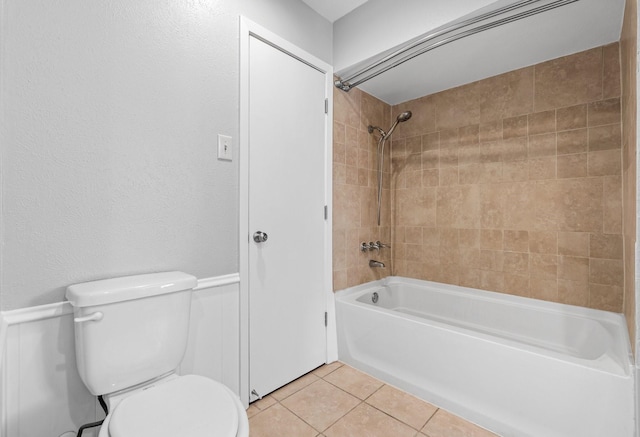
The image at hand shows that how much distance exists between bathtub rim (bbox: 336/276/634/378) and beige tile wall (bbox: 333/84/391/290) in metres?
0.09

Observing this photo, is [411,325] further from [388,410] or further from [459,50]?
[459,50]

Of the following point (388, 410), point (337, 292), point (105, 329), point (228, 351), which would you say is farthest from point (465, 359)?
point (105, 329)

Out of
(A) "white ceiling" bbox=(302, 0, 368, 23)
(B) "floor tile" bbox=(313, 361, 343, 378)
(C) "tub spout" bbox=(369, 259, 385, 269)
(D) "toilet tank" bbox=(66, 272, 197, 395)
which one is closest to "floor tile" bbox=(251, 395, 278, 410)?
(B) "floor tile" bbox=(313, 361, 343, 378)

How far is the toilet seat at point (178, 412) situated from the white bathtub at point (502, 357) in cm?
115

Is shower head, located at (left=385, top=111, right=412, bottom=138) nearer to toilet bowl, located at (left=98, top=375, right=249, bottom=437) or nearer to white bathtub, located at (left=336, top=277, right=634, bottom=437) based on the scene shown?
white bathtub, located at (left=336, top=277, right=634, bottom=437)

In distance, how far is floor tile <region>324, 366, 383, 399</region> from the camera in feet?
5.93

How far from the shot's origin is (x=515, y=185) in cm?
211

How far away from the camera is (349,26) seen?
6.82 ft

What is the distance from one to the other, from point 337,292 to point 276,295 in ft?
1.84

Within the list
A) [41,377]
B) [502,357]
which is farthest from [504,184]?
[41,377]

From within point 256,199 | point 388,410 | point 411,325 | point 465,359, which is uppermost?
point 256,199

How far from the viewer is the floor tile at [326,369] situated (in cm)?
200

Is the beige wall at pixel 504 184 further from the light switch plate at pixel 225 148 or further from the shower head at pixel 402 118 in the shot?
the light switch plate at pixel 225 148

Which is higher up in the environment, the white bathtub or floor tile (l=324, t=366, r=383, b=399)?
the white bathtub
